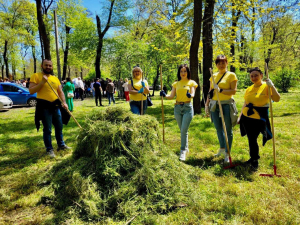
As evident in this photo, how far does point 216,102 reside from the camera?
3.95m

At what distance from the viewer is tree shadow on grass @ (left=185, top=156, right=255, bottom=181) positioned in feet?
11.3

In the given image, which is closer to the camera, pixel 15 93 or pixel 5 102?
pixel 5 102

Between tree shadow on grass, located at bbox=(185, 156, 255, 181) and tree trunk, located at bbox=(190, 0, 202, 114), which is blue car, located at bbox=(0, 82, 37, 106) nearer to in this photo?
tree trunk, located at bbox=(190, 0, 202, 114)

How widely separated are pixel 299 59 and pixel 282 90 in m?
7.11

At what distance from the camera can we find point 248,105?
11.9ft

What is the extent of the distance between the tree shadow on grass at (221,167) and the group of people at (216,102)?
168 millimetres

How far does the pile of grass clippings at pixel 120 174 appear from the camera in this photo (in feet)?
8.28

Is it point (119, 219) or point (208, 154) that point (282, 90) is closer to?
point (208, 154)

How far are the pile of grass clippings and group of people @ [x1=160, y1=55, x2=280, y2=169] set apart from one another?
3.49ft

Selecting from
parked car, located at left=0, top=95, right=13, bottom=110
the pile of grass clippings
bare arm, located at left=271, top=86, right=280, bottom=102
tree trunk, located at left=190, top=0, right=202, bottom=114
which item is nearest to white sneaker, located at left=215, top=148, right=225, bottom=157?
the pile of grass clippings

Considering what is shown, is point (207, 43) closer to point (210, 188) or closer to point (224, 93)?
point (224, 93)

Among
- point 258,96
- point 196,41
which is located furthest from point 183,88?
point 196,41

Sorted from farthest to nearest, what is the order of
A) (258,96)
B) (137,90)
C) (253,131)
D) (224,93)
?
(137,90) → (224,93) → (253,131) → (258,96)

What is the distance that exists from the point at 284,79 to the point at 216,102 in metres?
17.8
